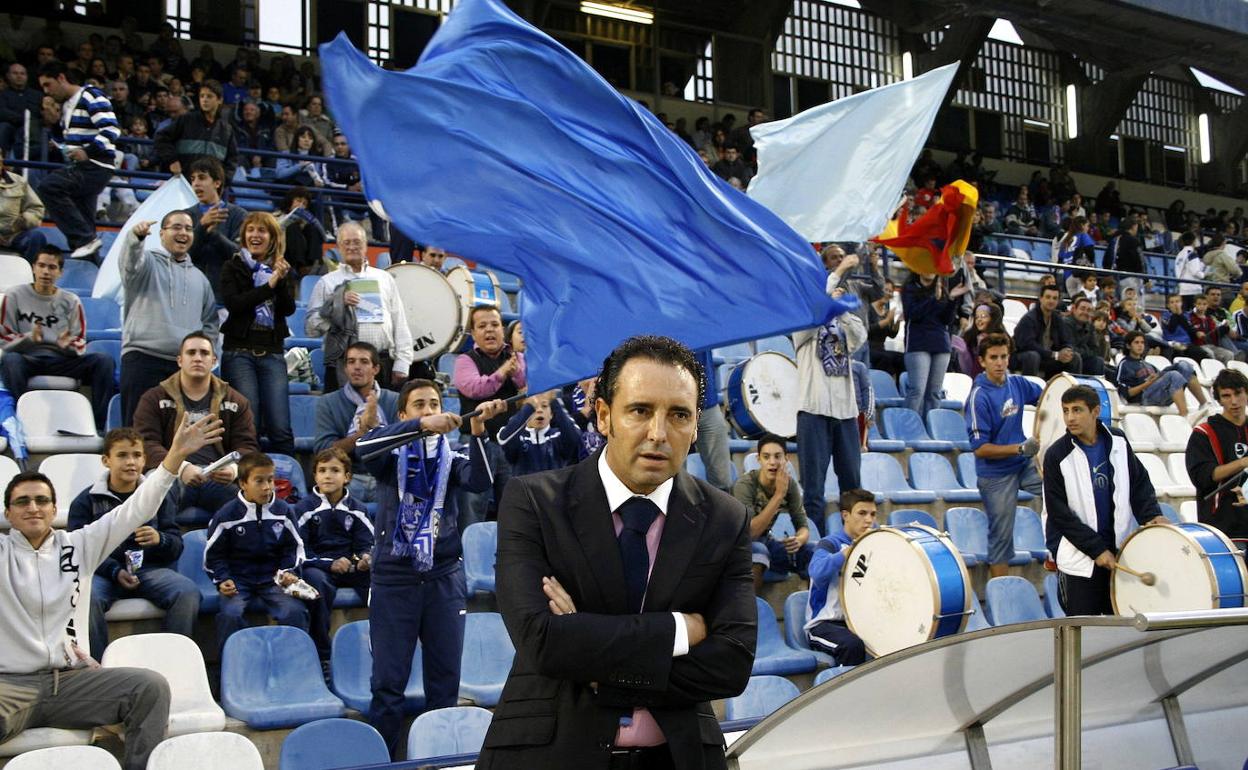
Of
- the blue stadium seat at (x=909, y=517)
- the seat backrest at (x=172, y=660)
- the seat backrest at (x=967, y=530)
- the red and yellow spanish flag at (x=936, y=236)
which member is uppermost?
the red and yellow spanish flag at (x=936, y=236)

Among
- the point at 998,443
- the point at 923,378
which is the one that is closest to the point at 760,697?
the point at 998,443

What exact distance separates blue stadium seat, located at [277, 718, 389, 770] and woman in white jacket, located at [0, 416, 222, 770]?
1.95 feet

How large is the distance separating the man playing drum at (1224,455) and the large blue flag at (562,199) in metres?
3.88

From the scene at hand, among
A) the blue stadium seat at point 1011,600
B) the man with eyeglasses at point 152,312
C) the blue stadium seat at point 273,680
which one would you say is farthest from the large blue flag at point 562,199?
the blue stadium seat at point 1011,600

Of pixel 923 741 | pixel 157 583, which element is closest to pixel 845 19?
pixel 157 583

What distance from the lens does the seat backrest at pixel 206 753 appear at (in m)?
5.31

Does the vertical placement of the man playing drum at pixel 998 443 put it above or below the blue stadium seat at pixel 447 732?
above

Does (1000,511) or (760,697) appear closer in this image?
(760,697)

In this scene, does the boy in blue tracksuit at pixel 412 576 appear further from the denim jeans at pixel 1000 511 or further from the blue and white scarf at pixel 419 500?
the denim jeans at pixel 1000 511

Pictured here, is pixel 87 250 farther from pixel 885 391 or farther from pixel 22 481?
pixel 885 391

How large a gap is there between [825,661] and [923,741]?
5.16 metres

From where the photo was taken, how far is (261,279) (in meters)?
8.91

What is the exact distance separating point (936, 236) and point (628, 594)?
9.58m

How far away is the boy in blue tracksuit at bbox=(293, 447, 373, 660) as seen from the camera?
7316 millimetres
